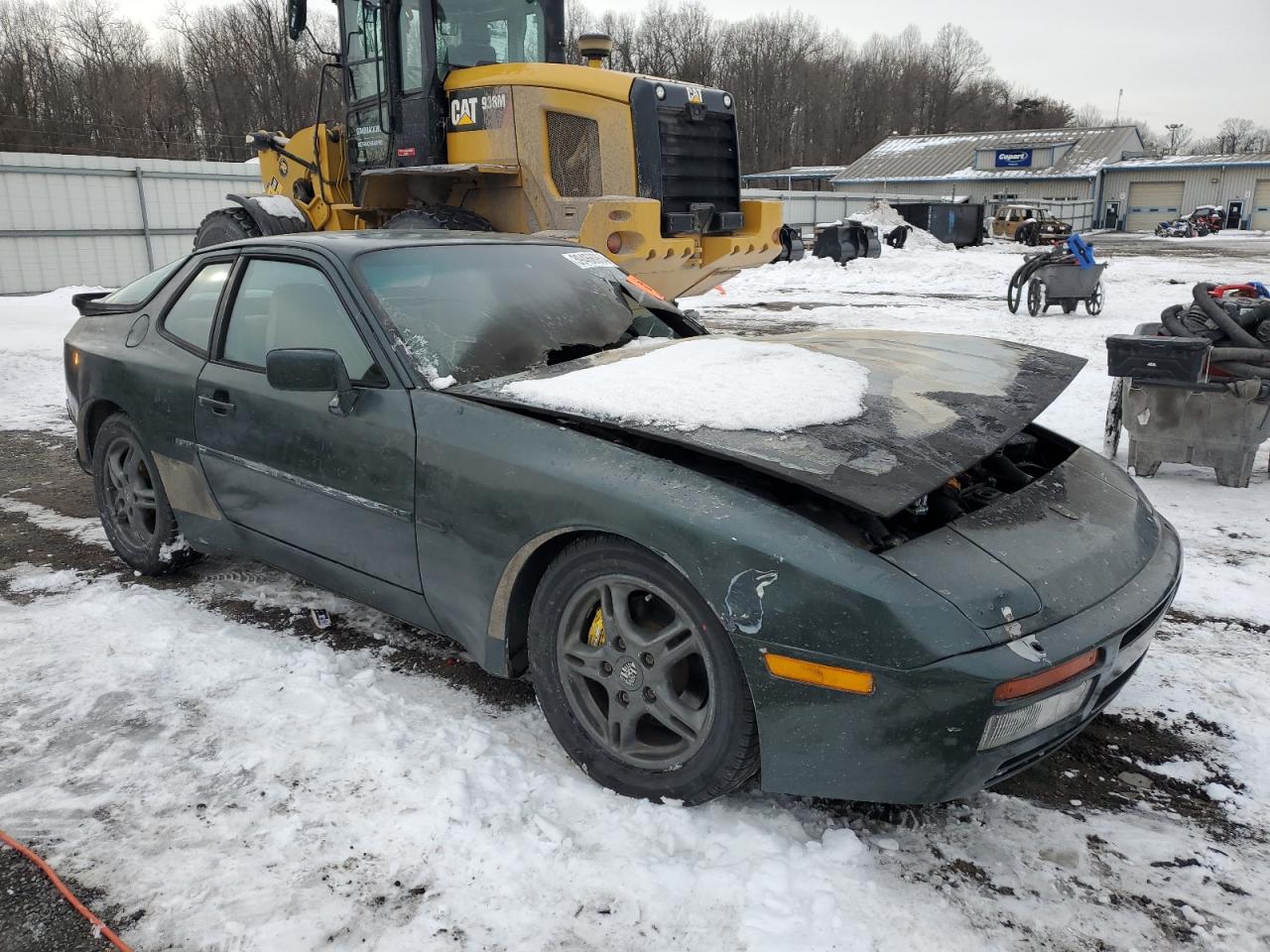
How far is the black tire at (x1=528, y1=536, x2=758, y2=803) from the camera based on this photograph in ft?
7.28

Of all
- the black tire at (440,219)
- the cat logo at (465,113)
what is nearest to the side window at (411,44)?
the cat logo at (465,113)

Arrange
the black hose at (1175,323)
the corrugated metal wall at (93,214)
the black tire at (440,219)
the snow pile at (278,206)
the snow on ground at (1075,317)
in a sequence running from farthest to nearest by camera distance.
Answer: the corrugated metal wall at (93,214) → the snow pile at (278,206) → the black tire at (440,219) → the black hose at (1175,323) → the snow on ground at (1075,317)

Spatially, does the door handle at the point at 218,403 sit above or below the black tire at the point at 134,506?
above

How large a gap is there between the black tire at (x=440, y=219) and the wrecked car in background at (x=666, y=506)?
4108 mm

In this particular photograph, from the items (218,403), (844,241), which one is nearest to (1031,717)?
(218,403)

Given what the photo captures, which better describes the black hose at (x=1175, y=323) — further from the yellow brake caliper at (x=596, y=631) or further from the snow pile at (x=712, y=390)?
the yellow brake caliper at (x=596, y=631)

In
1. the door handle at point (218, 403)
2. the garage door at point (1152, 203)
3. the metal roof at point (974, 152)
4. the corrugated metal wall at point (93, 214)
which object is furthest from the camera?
the metal roof at point (974, 152)

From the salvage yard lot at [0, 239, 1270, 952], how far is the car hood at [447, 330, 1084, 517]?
93 centimetres

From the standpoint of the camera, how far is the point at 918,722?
203cm

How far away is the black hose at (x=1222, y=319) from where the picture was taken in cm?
513

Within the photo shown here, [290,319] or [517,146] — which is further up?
[517,146]

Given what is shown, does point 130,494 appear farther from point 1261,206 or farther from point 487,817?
point 1261,206

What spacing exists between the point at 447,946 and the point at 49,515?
424 centimetres

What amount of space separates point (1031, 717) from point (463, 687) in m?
1.83
